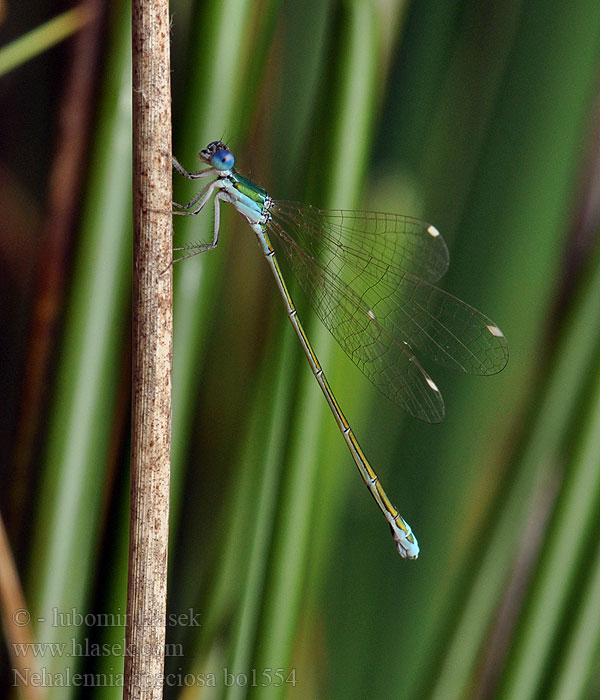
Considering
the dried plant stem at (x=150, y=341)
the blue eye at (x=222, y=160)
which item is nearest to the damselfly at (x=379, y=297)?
the blue eye at (x=222, y=160)

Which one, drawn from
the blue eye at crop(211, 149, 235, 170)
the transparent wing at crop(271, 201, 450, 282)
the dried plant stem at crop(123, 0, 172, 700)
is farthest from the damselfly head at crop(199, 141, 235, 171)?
the dried plant stem at crop(123, 0, 172, 700)

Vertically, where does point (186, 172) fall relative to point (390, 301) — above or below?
above

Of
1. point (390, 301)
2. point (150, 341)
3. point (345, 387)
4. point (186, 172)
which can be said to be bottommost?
point (345, 387)

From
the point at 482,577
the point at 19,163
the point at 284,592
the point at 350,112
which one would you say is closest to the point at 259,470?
the point at 284,592

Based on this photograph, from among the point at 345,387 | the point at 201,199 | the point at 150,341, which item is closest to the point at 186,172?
the point at 201,199

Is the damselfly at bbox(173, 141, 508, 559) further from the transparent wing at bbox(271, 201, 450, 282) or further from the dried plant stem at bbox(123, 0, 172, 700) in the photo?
the dried plant stem at bbox(123, 0, 172, 700)

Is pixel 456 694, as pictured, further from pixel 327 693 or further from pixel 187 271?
pixel 187 271

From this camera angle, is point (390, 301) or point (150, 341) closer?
point (150, 341)

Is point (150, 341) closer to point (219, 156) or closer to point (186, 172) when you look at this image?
point (186, 172)
